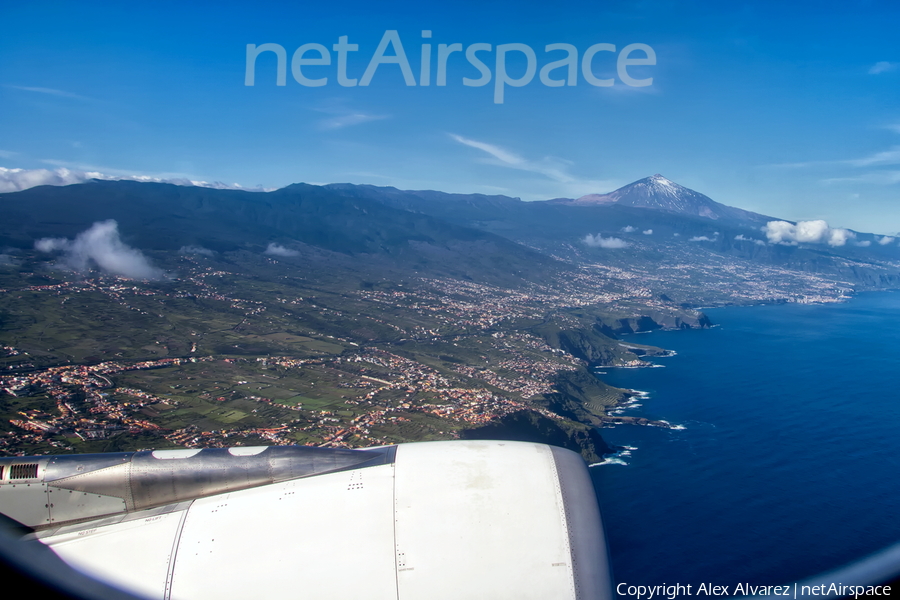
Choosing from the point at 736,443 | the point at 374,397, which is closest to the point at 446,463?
the point at 374,397

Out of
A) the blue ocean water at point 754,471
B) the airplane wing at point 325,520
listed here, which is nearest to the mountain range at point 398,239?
the blue ocean water at point 754,471

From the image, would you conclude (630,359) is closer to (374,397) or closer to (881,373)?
(881,373)

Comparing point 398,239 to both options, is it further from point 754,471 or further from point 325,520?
point 325,520

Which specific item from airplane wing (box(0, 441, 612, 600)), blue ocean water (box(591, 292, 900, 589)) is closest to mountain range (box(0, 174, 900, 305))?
blue ocean water (box(591, 292, 900, 589))

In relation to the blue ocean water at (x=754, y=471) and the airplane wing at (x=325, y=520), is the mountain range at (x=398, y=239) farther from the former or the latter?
the airplane wing at (x=325, y=520)

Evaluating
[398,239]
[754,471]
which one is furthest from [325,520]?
[398,239]

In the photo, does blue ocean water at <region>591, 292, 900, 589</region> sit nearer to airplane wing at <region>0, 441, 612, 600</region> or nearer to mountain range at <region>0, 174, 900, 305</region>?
airplane wing at <region>0, 441, 612, 600</region>
